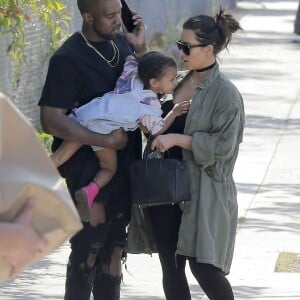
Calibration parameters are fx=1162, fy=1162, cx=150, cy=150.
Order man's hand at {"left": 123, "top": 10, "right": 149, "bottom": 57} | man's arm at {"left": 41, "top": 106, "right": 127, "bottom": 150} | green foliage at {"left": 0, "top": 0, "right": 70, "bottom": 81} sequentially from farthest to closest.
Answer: green foliage at {"left": 0, "top": 0, "right": 70, "bottom": 81}, man's hand at {"left": 123, "top": 10, "right": 149, "bottom": 57}, man's arm at {"left": 41, "top": 106, "right": 127, "bottom": 150}

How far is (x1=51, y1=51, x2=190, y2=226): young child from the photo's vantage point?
5.08m

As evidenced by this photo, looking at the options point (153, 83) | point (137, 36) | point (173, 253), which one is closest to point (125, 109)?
point (153, 83)

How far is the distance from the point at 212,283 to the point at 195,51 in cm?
107

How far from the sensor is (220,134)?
17.1 ft

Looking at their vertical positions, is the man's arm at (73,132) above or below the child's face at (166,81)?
below

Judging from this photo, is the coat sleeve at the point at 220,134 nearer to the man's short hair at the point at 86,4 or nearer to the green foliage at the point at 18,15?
the man's short hair at the point at 86,4

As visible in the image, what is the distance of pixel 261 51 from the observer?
20422 mm

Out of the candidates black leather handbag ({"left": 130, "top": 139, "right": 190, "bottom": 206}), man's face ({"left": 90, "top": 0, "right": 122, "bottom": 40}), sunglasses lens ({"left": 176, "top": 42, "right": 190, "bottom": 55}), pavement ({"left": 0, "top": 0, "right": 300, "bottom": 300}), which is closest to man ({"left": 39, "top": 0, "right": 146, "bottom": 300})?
man's face ({"left": 90, "top": 0, "right": 122, "bottom": 40})

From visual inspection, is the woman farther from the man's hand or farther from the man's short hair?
the man's short hair

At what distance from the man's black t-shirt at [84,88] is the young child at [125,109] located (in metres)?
0.05

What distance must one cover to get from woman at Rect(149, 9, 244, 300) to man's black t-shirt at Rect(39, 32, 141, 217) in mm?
195

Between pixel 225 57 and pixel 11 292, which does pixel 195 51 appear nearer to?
pixel 11 292

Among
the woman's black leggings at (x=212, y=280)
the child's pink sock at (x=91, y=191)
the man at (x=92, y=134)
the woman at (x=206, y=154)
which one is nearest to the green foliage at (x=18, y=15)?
the man at (x=92, y=134)

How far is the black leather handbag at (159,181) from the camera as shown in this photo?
512 cm
